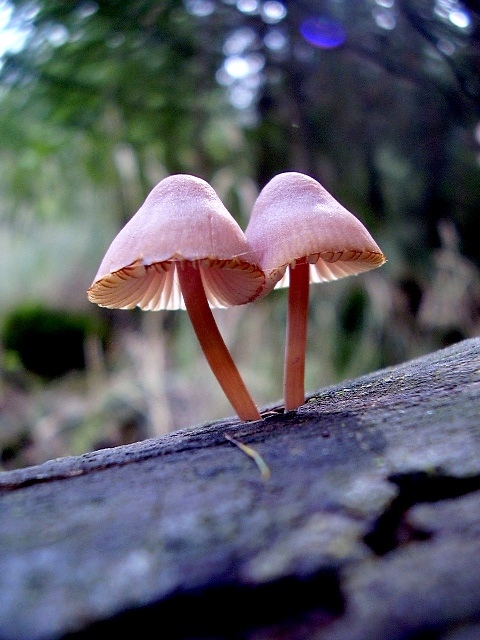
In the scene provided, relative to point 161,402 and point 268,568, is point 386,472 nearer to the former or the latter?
point 268,568

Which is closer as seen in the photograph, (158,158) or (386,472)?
(386,472)

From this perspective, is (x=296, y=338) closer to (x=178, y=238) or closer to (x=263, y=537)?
(x=178, y=238)

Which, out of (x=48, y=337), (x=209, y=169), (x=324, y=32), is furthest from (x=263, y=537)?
(x=209, y=169)

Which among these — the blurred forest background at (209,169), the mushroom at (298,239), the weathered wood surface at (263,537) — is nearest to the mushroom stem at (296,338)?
the mushroom at (298,239)

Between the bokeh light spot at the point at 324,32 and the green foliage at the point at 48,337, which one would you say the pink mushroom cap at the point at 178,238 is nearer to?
the bokeh light spot at the point at 324,32

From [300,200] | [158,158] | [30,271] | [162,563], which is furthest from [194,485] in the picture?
[30,271]

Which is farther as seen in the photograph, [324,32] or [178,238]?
[324,32]
